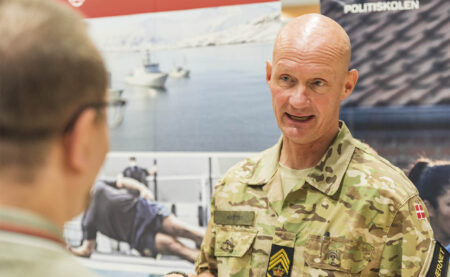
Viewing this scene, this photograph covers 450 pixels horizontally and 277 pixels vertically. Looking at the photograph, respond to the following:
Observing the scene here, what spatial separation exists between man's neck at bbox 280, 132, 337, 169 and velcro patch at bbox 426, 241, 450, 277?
45 centimetres

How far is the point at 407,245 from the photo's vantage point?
144cm

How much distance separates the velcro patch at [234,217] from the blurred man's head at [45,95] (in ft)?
3.57

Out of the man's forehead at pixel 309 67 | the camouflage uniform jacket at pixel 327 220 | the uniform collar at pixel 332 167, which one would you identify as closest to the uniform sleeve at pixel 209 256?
the camouflage uniform jacket at pixel 327 220

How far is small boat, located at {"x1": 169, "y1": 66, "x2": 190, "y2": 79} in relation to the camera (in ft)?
10.5

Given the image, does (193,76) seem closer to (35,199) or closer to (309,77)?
(309,77)

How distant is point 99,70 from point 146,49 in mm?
2693

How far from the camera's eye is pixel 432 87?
2.52m

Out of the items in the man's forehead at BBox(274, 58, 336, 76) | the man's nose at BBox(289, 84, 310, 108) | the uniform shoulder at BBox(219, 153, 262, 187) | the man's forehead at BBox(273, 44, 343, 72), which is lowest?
the uniform shoulder at BBox(219, 153, 262, 187)

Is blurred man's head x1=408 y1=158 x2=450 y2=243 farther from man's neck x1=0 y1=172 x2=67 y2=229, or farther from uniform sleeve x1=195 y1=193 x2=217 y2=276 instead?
man's neck x1=0 y1=172 x2=67 y2=229

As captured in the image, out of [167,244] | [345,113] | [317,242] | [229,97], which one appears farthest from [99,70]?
[167,244]

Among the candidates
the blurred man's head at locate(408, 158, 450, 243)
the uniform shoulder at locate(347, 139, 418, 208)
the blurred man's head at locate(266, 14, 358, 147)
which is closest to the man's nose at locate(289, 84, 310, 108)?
the blurred man's head at locate(266, 14, 358, 147)

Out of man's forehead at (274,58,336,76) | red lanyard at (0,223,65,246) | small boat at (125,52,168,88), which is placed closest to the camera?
red lanyard at (0,223,65,246)

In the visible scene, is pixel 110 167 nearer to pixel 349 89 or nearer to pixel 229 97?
pixel 229 97

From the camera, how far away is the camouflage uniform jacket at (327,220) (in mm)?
1481
